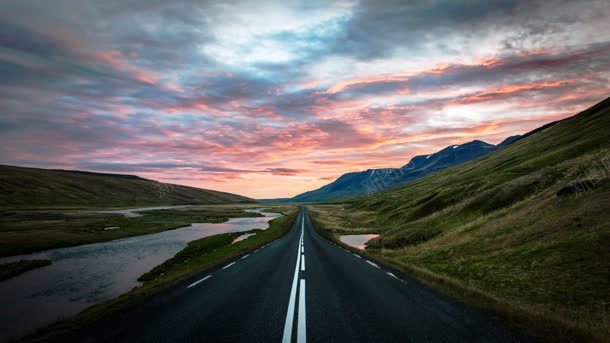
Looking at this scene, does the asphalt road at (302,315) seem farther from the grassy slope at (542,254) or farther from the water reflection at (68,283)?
the water reflection at (68,283)

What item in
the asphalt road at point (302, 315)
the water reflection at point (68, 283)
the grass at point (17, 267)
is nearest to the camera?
the asphalt road at point (302, 315)

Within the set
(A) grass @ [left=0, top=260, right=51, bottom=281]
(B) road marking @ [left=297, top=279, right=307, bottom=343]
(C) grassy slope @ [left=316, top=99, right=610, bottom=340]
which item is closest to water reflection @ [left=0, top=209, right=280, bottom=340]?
(A) grass @ [left=0, top=260, right=51, bottom=281]

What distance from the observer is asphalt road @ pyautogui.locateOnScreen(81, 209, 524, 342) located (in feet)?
21.5

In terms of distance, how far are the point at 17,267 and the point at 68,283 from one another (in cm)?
975

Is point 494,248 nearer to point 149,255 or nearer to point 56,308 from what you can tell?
point 56,308

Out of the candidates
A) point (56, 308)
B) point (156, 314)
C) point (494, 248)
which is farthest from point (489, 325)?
point (56, 308)

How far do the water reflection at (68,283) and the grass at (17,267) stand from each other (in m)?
0.76

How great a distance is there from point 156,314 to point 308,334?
16.5 feet

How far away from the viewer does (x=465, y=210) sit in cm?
3641

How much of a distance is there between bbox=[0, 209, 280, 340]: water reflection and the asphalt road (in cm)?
882

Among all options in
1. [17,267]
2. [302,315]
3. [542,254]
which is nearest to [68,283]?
[17,267]

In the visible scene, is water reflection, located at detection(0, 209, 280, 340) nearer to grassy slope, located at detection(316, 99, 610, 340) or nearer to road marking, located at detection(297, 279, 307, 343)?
road marking, located at detection(297, 279, 307, 343)

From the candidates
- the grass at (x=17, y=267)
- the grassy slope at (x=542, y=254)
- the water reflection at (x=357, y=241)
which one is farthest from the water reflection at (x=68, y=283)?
the water reflection at (x=357, y=241)

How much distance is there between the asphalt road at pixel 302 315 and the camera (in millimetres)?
6539
